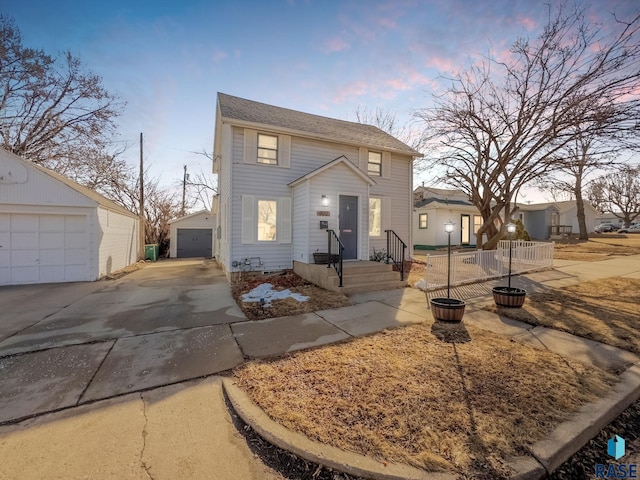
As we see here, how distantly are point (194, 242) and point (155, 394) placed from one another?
62.4 feet

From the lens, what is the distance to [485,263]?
877cm

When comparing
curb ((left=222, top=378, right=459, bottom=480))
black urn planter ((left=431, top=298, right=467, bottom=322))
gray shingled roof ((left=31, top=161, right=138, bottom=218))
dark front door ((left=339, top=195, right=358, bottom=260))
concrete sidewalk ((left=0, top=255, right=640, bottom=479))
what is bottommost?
concrete sidewalk ((left=0, top=255, right=640, bottom=479))

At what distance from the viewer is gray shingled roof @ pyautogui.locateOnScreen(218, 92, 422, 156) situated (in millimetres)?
9461

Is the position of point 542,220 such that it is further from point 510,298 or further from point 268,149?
point 268,149

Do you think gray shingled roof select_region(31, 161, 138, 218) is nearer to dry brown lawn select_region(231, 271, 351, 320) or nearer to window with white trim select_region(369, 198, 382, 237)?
dry brown lawn select_region(231, 271, 351, 320)

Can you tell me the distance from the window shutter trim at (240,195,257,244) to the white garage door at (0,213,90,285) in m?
5.38

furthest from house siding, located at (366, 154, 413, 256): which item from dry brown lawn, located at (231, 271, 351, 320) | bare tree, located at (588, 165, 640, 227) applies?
bare tree, located at (588, 165, 640, 227)

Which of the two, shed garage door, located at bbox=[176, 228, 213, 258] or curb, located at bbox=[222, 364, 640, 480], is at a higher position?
shed garage door, located at bbox=[176, 228, 213, 258]

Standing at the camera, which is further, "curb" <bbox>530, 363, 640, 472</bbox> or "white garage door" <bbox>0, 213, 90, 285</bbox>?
"white garage door" <bbox>0, 213, 90, 285</bbox>

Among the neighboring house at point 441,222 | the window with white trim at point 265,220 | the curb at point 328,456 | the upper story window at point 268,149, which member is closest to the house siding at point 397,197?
the window with white trim at point 265,220

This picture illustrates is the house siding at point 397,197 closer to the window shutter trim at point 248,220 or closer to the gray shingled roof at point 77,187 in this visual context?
the window shutter trim at point 248,220

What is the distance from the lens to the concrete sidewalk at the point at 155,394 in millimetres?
1961

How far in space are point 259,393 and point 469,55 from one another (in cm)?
1313

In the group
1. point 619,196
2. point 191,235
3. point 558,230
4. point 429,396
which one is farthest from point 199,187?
point 619,196
